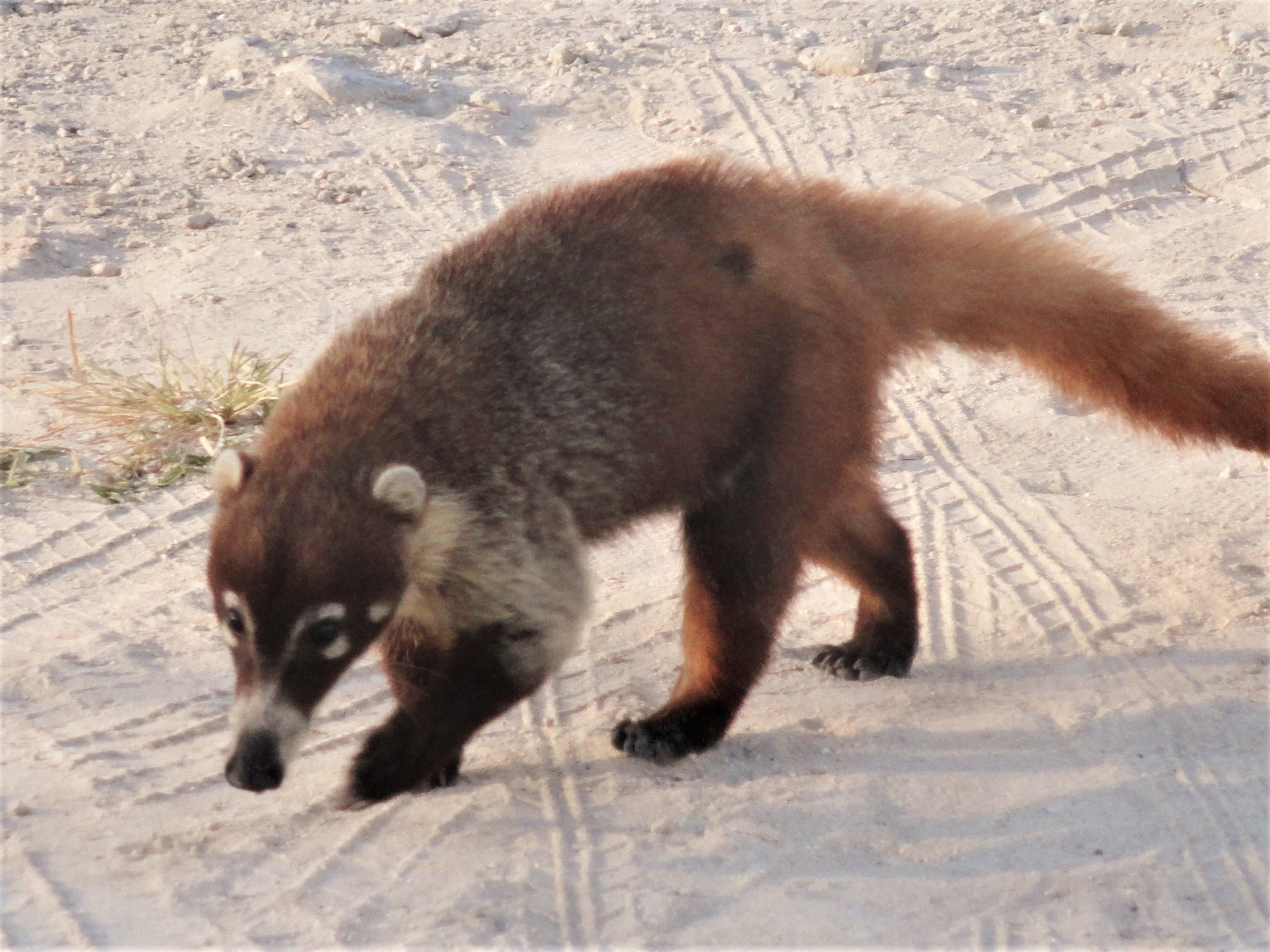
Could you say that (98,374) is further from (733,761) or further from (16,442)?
(733,761)

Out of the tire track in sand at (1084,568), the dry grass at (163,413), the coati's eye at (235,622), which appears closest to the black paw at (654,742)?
the tire track in sand at (1084,568)

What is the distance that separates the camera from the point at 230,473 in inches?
159

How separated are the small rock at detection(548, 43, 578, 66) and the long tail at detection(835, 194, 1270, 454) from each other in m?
5.47

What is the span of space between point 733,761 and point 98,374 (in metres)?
3.81

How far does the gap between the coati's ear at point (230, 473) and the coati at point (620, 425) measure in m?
0.01

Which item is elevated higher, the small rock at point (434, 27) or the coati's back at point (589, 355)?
the coati's back at point (589, 355)

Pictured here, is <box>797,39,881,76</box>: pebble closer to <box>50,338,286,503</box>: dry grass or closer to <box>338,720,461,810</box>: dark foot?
<box>50,338,286,503</box>: dry grass

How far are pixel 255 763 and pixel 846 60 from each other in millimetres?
7732

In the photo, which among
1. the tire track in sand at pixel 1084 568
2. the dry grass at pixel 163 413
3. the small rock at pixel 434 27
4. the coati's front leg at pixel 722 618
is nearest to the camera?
the tire track in sand at pixel 1084 568

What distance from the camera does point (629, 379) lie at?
179 inches

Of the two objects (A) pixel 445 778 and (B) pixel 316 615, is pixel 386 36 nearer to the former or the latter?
(A) pixel 445 778

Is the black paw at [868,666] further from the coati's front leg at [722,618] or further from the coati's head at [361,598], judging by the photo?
the coati's head at [361,598]

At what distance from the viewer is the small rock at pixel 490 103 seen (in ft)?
31.7

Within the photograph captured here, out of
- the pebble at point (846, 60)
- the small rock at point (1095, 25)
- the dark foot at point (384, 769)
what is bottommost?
the dark foot at point (384, 769)
